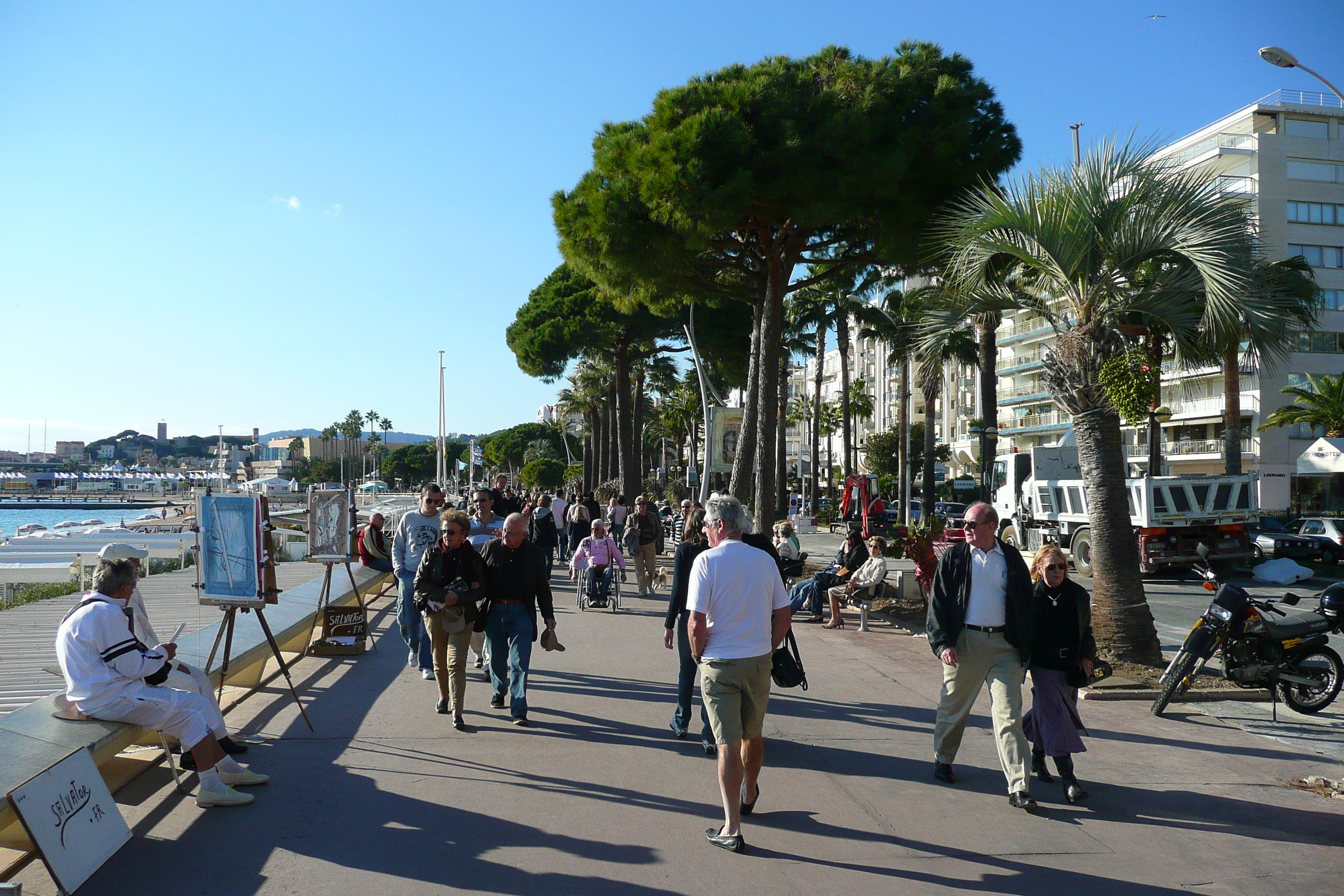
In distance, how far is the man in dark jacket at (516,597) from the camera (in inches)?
291

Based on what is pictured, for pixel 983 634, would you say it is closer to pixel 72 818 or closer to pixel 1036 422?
pixel 72 818

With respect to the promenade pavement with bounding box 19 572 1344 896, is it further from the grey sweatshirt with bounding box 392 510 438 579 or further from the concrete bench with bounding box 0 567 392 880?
the grey sweatshirt with bounding box 392 510 438 579

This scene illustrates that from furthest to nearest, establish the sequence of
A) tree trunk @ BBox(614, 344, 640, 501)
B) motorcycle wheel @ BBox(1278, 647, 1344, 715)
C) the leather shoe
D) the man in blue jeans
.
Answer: tree trunk @ BBox(614, 344, 640, 501) < the man in blue jeans < motorcycle wheel @ BBox(1278, 647, 1344, 715) < the leather shoe

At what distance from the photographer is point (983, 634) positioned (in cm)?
572

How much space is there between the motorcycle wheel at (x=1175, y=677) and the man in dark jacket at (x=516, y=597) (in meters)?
5.02

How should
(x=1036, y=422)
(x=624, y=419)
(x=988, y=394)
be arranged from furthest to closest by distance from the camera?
(x=1036, y=422)
(x=624, y=419)
(x=988, y=394)

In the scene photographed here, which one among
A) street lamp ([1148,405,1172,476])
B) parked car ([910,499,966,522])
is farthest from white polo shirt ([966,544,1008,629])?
parked car ([910,499,966,522])

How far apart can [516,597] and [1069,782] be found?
4.12 meters

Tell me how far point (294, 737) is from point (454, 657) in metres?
1.24

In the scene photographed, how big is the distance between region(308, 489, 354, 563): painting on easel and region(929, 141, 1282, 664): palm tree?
7937mm

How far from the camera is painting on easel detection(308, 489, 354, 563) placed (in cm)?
1123

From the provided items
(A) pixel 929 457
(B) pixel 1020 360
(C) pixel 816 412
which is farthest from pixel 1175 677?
(B) pixel 1020 360

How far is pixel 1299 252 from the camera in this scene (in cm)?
4709

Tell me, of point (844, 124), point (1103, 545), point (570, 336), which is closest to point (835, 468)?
point (570, 336)
